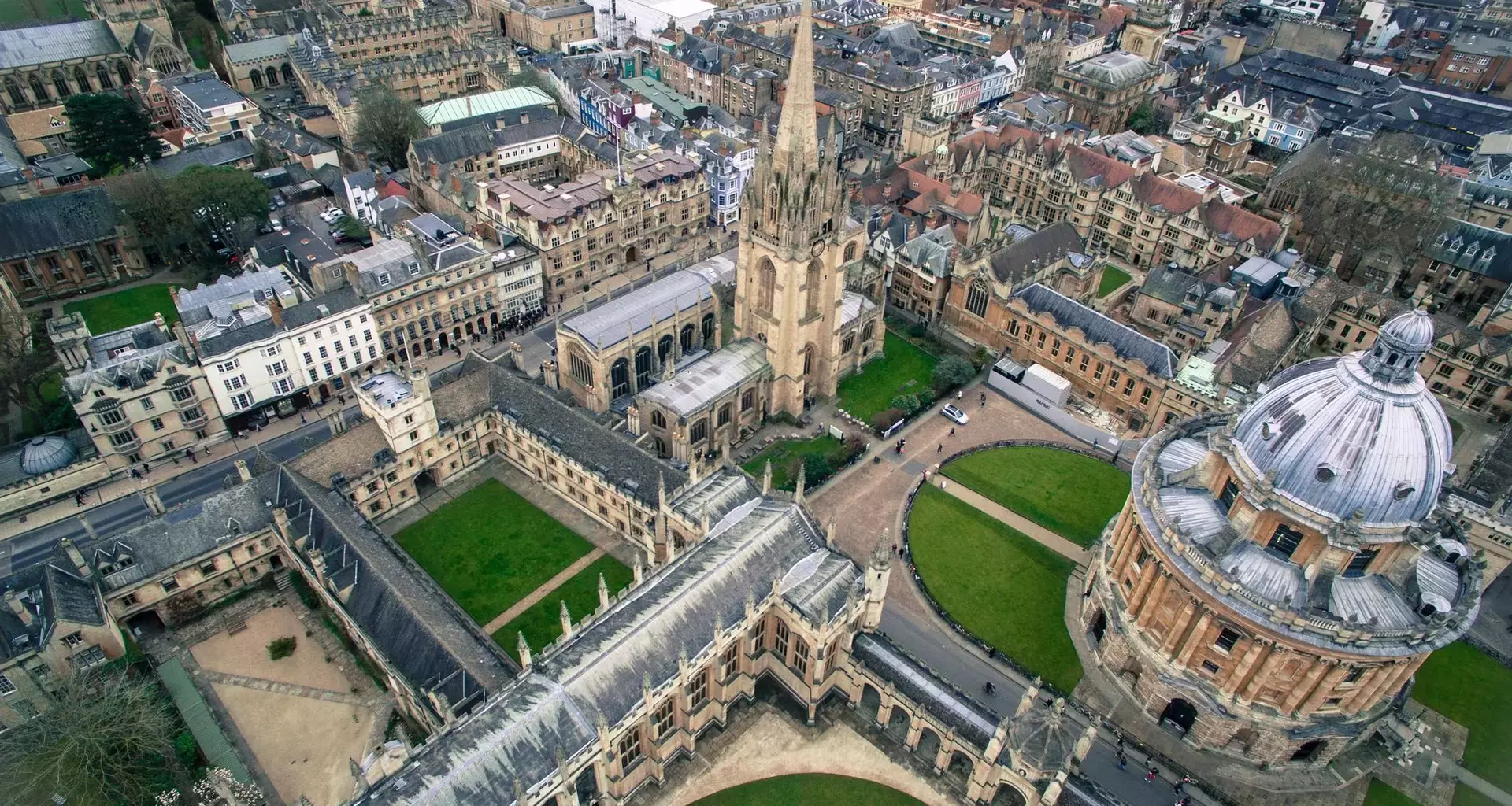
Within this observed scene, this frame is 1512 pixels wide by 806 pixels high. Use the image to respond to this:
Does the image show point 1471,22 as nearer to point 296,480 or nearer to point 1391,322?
point 1391,322

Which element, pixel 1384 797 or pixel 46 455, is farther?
pixel 46 455

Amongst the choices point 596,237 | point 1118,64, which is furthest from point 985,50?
point 596,237

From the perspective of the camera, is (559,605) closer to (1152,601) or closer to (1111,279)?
(1152,601)

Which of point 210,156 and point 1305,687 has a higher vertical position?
point 210,156

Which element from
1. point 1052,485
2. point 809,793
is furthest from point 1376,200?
point 809,793

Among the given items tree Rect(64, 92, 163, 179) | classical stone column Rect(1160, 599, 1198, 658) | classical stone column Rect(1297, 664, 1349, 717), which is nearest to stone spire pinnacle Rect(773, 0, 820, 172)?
classical stone column Rect(1160, 599, 1198, 658)

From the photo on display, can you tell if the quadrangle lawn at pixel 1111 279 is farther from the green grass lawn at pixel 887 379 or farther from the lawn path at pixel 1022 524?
the lawn path at pixel 1022 524

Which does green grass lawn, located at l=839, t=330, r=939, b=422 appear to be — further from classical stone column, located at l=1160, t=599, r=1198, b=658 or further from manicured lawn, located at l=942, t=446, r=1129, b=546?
classical stone column, located at l=1160, t=599, r=1198, b=658

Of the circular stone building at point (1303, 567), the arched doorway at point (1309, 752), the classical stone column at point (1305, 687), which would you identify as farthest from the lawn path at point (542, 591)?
the arched doorway at point (1309, 752)
